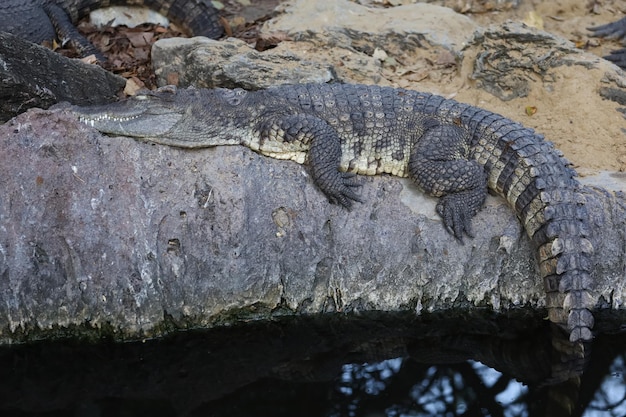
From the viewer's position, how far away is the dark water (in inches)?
141

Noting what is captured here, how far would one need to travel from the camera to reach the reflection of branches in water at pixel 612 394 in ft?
11.9

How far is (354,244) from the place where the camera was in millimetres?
4191

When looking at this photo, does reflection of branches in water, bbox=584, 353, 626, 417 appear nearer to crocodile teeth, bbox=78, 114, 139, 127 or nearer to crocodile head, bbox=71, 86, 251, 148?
crocodile head, bbox=71, 86, 251, 148

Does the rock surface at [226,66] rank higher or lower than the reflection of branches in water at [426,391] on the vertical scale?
higher

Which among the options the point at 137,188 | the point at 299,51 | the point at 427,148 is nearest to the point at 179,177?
the point at 137,188

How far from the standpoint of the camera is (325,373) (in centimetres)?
384

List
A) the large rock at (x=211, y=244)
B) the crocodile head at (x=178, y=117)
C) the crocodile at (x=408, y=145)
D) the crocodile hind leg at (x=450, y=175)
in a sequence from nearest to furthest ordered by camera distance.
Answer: the large rock at (x=211, y=244) → the crocodile at (x=408, y=145) → the crocodile head at (x=178, y=117) → the crocodile hind leg at (x=450, y=175)

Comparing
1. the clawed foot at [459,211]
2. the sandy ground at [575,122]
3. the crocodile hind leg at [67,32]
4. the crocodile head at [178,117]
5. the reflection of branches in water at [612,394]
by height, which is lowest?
the reflection of branches in water at [612,394]

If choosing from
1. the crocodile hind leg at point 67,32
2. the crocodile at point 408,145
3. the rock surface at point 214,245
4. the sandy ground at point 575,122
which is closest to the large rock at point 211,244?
the rock surface at point 214,245

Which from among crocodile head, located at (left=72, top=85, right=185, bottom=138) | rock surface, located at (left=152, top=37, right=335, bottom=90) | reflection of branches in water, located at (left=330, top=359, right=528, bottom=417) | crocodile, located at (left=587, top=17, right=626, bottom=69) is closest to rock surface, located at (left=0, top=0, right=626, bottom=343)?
crocodile head, located at (left=72, top=85, right=185, bottom=138)

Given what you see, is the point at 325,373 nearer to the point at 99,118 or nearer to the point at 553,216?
the point at 553,216

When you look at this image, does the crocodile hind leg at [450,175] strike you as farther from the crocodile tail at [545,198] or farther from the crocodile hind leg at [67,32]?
the crocodile hind leg at [67,32]

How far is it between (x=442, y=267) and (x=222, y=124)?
142 cm

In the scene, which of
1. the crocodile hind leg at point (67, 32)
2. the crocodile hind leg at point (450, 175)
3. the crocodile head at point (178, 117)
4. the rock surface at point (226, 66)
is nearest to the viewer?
the crocodile head at point (178, 117)
